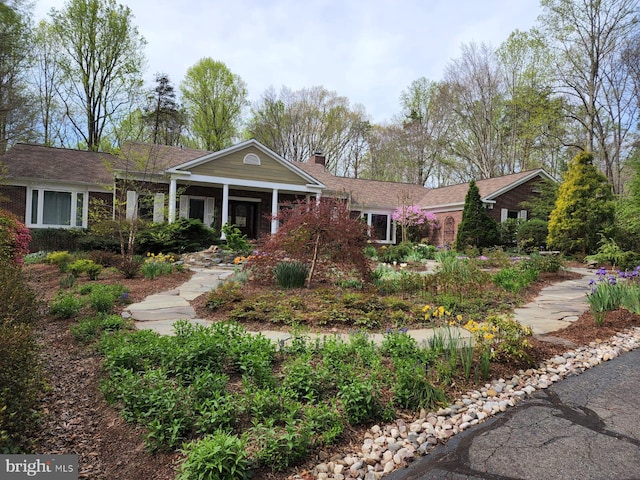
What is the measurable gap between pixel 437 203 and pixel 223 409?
829 inches

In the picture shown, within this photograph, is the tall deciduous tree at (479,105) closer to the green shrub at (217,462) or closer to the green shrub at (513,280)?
the green shrub at (513,280)

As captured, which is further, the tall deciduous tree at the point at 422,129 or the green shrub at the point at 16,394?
the tall deciduous tree at the point at 422,129

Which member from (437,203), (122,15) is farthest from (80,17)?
→ (437,203)

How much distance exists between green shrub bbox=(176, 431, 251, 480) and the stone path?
189cm

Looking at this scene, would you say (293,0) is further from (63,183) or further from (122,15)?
(122,15)

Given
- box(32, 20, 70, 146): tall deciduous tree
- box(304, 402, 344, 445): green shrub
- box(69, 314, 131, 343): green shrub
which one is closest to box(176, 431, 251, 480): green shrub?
box(304, 402, 344, 445): green shrub

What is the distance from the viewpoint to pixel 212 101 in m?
29.3

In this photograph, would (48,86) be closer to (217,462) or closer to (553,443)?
(217,462)

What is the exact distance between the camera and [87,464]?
2041mm

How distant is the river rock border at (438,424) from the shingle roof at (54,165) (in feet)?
50.5

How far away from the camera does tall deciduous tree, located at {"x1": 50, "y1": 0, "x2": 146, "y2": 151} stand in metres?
22.4

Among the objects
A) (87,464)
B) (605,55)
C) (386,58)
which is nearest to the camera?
(87,464)

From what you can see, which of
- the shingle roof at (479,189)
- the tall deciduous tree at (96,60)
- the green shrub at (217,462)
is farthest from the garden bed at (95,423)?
the tall deciduous tree at (96,60)

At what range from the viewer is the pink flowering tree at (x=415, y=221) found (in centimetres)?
1964
